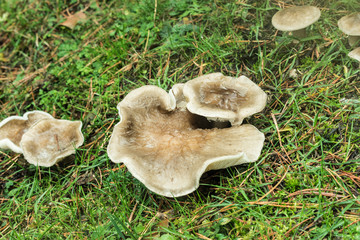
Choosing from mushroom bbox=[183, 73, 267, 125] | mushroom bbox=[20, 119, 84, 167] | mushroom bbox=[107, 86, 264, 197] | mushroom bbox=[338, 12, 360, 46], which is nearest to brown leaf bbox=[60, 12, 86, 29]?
mushroom bbox=[20, 119, 84, 167]

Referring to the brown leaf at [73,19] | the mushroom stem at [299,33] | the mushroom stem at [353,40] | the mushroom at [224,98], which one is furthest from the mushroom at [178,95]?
the brown leaf at [73,19]

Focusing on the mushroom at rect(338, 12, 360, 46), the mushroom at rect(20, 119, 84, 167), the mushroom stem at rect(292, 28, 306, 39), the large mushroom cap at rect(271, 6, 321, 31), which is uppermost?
the large mushroom cap at rect(271, 6, 321, 31)

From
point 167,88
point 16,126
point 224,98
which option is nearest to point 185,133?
point 224,98

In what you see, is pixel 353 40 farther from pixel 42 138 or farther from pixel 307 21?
pixel 42 138

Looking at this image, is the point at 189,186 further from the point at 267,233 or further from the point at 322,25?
the point at 322,25

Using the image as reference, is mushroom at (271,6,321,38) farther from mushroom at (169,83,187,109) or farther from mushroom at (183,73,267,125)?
mushroom at (169,83,187,109)
